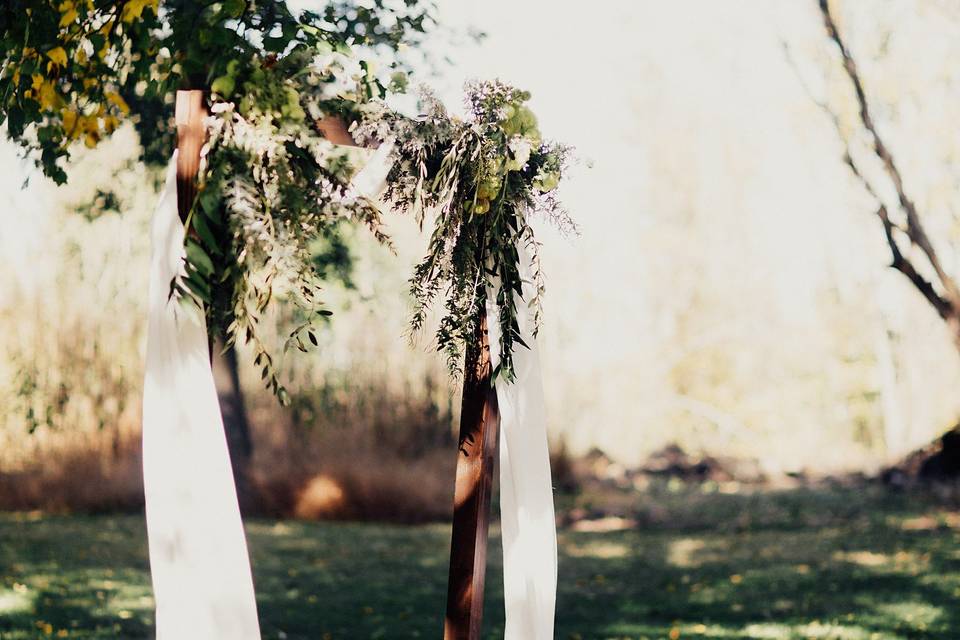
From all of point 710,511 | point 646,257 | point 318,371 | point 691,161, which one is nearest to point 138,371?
point 318,371

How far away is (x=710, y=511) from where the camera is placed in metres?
11.3

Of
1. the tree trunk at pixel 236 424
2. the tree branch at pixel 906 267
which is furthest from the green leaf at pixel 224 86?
the tree trunk at pixel 236 424

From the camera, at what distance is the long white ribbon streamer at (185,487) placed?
9.95 feet

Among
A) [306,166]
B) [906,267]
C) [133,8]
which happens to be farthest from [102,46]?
[906,267]

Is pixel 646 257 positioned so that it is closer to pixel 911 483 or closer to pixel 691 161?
pixel 691 161

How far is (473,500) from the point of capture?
11.5 ft

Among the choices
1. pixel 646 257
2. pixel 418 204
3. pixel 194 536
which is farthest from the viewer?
pixel 646 257

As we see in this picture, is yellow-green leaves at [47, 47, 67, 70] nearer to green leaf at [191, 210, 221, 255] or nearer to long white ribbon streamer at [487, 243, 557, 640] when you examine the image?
green leaf at [191, 210, 221, 255]

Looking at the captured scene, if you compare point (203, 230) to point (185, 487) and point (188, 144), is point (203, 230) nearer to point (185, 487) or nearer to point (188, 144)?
point (188, 144)

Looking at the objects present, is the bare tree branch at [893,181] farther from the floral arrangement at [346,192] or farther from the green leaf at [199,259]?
the green leaf at [199,259]

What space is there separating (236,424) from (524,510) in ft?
26.0

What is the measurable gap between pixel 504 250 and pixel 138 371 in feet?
27.4

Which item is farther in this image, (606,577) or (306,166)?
(606,577)

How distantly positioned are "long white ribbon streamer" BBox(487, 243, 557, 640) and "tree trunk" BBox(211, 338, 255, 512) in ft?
24.7
